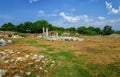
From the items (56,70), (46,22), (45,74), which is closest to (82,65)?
(56,70)

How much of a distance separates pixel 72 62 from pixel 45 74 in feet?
13.9

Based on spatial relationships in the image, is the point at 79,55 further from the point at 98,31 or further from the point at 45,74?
the point at 98,31

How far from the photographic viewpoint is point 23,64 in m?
21.3

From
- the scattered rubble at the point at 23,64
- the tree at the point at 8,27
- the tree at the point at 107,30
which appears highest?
the tree at the point at 8,27

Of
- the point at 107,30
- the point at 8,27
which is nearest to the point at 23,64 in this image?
the point at 8,27

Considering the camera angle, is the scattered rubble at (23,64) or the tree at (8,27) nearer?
the scattered rubble at (23,64)

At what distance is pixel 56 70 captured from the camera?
775 inches

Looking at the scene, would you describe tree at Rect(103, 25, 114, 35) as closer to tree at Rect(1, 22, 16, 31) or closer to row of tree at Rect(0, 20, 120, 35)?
row of tree at Rect(0, 20, 120, 35)

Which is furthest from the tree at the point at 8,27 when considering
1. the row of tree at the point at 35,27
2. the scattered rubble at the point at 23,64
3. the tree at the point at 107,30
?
the scattered rubble at the point at 23,64

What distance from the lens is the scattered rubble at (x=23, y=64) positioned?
19505 millimetres

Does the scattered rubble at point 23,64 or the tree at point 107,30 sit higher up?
the tree at point 107,30

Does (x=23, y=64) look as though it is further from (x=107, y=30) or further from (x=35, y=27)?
(x=107, y=30)

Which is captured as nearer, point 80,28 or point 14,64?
point 14,64

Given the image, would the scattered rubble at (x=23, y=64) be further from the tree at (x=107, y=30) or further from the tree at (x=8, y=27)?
the tree at (x=107, y=30)
